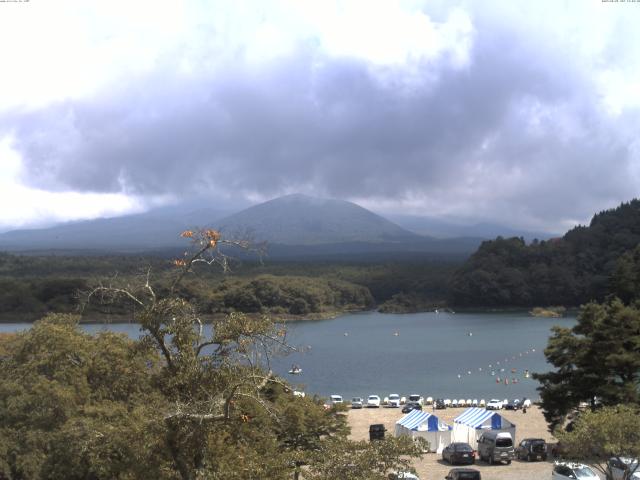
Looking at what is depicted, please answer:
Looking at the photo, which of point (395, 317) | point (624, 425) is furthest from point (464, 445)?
point (395, 317)

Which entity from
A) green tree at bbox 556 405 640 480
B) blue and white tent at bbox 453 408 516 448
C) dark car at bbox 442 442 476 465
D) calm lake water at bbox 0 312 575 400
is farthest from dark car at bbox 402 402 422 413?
green tree at bbox 556 405 640 480

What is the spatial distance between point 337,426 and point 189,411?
37.6 ft

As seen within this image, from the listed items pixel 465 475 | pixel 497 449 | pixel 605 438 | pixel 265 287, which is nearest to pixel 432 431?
pixel 497 449

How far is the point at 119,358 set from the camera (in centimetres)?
1488

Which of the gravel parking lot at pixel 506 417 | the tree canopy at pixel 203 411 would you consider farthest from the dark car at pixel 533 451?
the tree canopy at pixel 203 411

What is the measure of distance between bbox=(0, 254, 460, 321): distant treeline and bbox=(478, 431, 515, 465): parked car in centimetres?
4200

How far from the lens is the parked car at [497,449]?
18.2 m

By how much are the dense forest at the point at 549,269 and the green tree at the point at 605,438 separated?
79.8 m

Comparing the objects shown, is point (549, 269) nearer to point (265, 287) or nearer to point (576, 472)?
point (265, 287)

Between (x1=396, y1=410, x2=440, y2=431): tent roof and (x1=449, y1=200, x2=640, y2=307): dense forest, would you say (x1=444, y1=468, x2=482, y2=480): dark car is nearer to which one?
(x1=396, y1=410, x2=440, y2=431): tent roof

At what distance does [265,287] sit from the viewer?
83.2m

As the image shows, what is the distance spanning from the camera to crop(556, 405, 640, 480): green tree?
11156mm

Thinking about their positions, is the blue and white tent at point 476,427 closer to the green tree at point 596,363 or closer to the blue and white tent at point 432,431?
the blue and white tent at point 432,431

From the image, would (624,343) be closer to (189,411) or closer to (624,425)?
(624,425)
